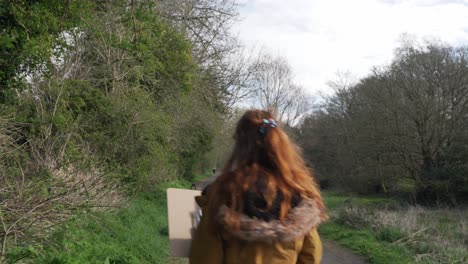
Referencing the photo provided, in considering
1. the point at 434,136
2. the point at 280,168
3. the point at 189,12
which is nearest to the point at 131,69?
the point at 189,12

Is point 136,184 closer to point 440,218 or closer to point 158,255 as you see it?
point 158,255

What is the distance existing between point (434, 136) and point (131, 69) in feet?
71.1

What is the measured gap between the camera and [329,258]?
471 inches

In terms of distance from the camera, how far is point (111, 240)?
9297 mm

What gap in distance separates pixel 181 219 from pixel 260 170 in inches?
35.9

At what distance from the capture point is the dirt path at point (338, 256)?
11.6 m

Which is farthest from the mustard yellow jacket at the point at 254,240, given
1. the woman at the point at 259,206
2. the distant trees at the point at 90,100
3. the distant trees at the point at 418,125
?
the distant trees at the point at 418,125

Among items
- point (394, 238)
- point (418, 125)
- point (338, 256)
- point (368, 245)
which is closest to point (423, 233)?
point (394, 238)

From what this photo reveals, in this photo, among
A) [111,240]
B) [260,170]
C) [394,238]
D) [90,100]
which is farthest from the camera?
[394,238]

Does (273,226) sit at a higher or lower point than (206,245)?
higher

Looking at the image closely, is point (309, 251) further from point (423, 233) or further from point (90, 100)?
point (423, 233)

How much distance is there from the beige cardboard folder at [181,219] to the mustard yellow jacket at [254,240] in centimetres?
48

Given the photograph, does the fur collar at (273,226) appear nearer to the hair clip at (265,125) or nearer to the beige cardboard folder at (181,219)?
the hair clip at (265,125)

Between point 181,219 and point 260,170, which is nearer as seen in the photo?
point 260,170
